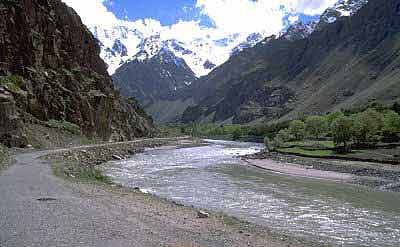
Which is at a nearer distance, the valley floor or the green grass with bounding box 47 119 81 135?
the valley floor

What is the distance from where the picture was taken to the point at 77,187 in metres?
27.3

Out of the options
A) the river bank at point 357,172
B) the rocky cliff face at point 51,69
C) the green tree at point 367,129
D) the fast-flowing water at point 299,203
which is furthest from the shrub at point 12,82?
the green tree at point 367,129

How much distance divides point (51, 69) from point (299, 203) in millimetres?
75624

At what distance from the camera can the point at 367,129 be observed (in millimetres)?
98125

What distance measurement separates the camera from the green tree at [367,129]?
3856 inches

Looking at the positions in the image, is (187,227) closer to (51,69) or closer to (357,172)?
(357,172)

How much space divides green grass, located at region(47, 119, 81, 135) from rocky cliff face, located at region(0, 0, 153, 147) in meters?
1.75

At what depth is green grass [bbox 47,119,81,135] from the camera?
84.7m

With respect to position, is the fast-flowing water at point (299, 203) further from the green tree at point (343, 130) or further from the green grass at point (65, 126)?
the green tree at point (343, 130)

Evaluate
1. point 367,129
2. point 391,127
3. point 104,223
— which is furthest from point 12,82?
point 391,127

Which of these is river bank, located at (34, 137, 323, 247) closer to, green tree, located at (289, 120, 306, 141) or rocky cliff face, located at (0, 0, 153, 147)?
rocky cliff face, located at (0, 0, 153, 147)

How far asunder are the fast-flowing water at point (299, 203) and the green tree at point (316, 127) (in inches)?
3547

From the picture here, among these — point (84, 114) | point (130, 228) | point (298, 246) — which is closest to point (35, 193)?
point (130, 228)

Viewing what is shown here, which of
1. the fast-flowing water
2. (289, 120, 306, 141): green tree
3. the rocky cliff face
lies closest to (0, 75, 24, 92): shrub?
the rocky cliff face
